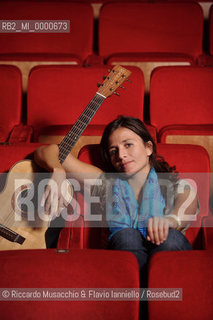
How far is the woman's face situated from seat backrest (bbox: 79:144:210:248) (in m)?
0.03

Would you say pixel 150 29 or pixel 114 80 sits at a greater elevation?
pixel 150 29

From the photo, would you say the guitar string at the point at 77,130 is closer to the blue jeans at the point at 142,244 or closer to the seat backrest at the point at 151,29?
the blue jeans at the point at 142,244

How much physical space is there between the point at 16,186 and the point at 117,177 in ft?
0.36

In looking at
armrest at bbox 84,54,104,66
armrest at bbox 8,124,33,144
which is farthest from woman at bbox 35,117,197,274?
armrest at bbox 84,54,104,66

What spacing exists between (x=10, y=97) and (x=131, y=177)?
28cm

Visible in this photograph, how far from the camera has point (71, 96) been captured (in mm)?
532

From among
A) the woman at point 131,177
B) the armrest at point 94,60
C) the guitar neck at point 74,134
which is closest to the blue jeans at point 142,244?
the woman at point 131,177

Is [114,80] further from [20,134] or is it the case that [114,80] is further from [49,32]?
[49,32]

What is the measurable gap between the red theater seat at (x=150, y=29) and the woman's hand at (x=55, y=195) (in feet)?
1.34

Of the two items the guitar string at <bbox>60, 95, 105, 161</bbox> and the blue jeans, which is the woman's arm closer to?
the blue jeans

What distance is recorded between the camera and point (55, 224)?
0.35 metres

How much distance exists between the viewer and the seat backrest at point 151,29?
0.68 metres

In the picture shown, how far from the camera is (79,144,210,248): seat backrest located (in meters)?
0.38

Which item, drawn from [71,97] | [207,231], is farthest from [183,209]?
[71,97]
